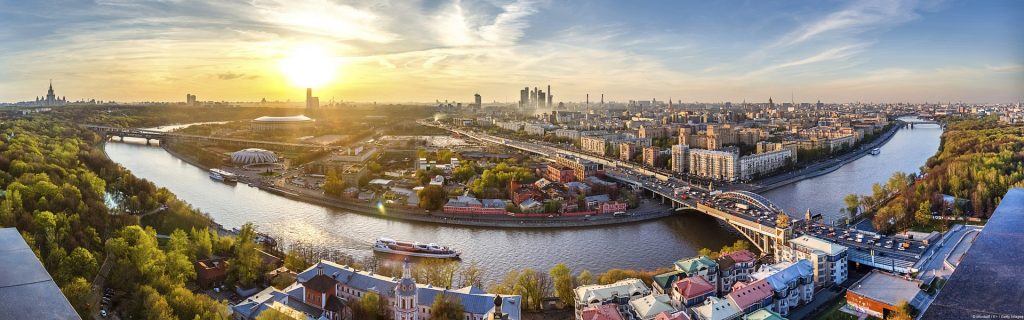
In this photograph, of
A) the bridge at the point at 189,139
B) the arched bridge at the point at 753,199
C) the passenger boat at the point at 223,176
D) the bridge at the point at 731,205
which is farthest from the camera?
the bridge at the point at 189,139

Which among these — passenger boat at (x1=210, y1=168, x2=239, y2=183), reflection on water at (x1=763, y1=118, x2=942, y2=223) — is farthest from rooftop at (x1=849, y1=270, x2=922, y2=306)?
passenger boat at (x1=210, y1=168, x2=239, y2=183)

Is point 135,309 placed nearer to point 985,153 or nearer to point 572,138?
point 985,153

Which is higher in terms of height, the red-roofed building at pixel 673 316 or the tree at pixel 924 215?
the tree at pixel 924 215

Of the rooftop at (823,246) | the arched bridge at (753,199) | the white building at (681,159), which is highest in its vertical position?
the white building at (681,159)

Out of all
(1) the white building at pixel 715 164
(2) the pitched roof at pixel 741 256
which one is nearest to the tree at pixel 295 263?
(2) the pitched roof at pixel 741 256

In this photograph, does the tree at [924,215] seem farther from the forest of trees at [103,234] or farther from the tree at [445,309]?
the forest of trees at [103,234]

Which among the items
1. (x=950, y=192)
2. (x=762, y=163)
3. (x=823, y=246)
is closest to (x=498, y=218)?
(x=823, y=246)

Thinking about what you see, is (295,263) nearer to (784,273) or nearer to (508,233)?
(508,233)

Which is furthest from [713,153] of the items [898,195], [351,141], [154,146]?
[154,146]
